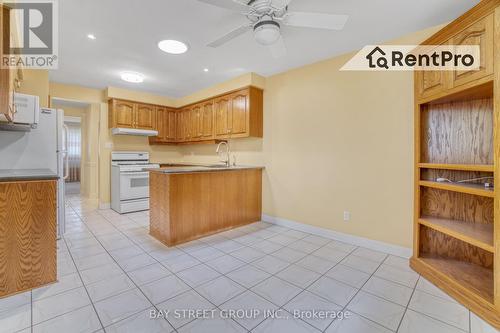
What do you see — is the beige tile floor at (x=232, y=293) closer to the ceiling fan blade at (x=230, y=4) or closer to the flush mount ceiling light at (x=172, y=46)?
the ceiling fan blade at (x=230, y=4)

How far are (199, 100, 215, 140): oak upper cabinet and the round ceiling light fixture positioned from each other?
2.70 meters

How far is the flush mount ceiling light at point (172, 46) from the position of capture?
9.14 ft

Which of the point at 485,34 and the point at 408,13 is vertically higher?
the point at 408,13

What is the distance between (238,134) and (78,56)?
8.43 ft

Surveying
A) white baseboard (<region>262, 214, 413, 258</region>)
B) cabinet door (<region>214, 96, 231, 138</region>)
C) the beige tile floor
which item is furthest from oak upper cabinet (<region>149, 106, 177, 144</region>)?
white baseboard (<region>262, 214, 413, 258</region>)

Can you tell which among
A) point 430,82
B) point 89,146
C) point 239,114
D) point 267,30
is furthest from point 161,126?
point 430,82

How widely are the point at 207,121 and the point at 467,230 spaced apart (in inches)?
165

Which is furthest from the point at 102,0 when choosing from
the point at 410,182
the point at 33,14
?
the point at 410,182

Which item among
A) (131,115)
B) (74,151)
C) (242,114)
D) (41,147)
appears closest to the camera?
Answer: (41,147)

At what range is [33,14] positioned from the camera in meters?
2.17

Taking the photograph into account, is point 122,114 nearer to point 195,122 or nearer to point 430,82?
point 195,122

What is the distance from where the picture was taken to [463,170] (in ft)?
7.16

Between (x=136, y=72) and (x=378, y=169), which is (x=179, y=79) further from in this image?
(x=378, y=169)

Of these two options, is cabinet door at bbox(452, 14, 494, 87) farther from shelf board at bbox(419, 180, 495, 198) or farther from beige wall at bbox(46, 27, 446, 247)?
shelf board at bbox(419, 180, 495, 198)
